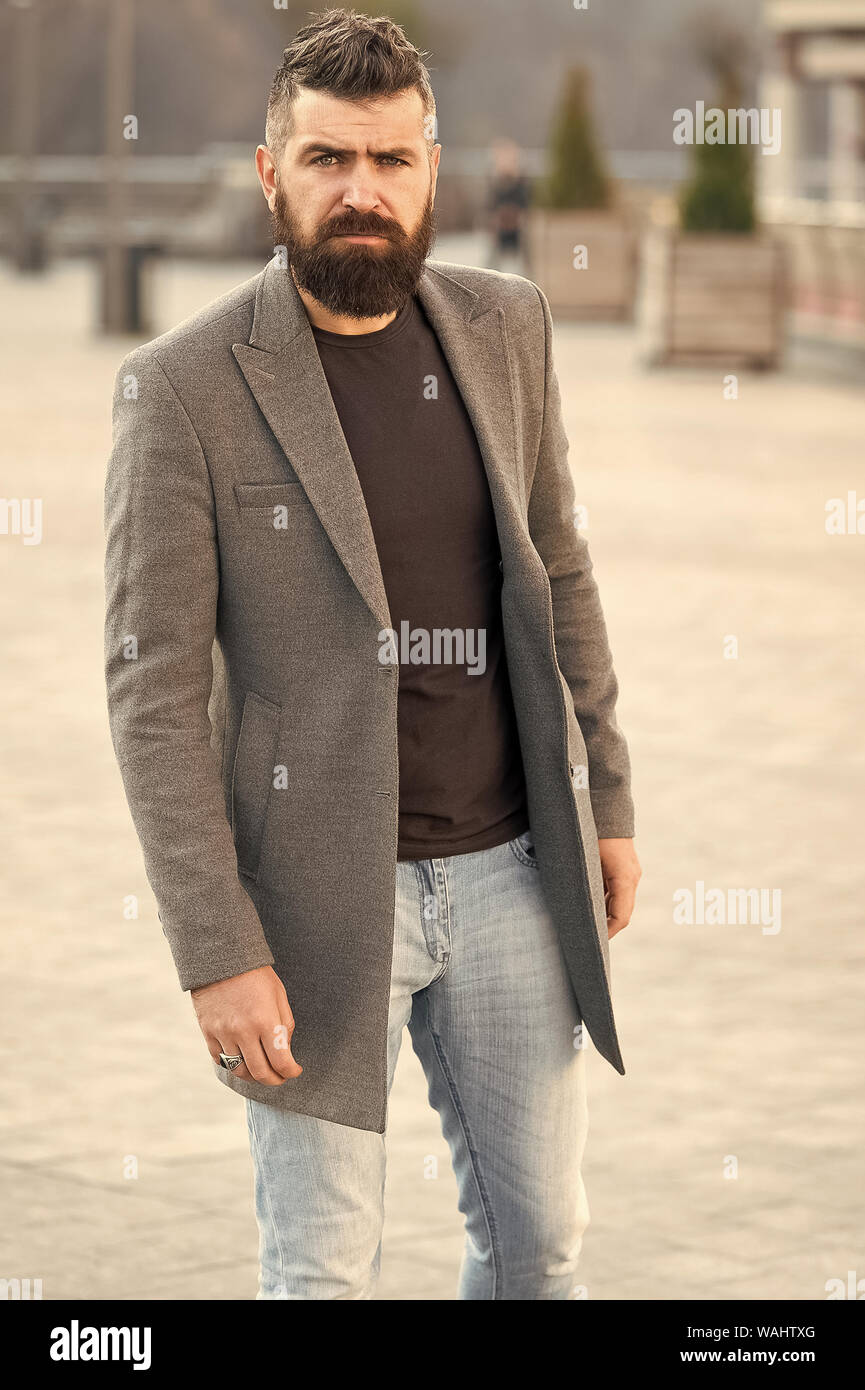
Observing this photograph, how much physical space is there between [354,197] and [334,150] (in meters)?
0.06

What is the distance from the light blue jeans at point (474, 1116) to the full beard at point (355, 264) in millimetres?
711

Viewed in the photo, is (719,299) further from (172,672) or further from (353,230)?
(172,672)

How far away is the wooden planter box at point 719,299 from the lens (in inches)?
776

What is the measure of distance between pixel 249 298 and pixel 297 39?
33cm

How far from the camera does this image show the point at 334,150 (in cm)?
260

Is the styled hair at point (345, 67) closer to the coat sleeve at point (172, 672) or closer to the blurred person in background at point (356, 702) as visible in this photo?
the blurred person in background at point (356, 702)

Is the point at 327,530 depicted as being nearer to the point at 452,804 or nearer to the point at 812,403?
the point at 452,804

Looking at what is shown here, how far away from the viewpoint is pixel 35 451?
14383 mm

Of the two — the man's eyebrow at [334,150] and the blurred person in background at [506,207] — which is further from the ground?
the blurred person in background at [506,207]

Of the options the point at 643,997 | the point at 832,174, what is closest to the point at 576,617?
the point at 643,997

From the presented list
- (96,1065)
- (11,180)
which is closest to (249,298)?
(96,1065)

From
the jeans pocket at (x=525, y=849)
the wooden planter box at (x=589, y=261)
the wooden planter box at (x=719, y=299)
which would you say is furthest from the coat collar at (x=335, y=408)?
the wooden planter box at (x=589, y=261)

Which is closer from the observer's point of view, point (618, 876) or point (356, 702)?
point (356, 702)

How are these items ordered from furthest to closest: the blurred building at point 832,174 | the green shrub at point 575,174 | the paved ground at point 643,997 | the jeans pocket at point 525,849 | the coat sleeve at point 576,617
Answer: the green shrub at point 575,174 < the blurred building at point 832,174 < the paved ground at point 643,997 < the coat sleeve at point 576,617 < the jeans pocket at point 525,849
